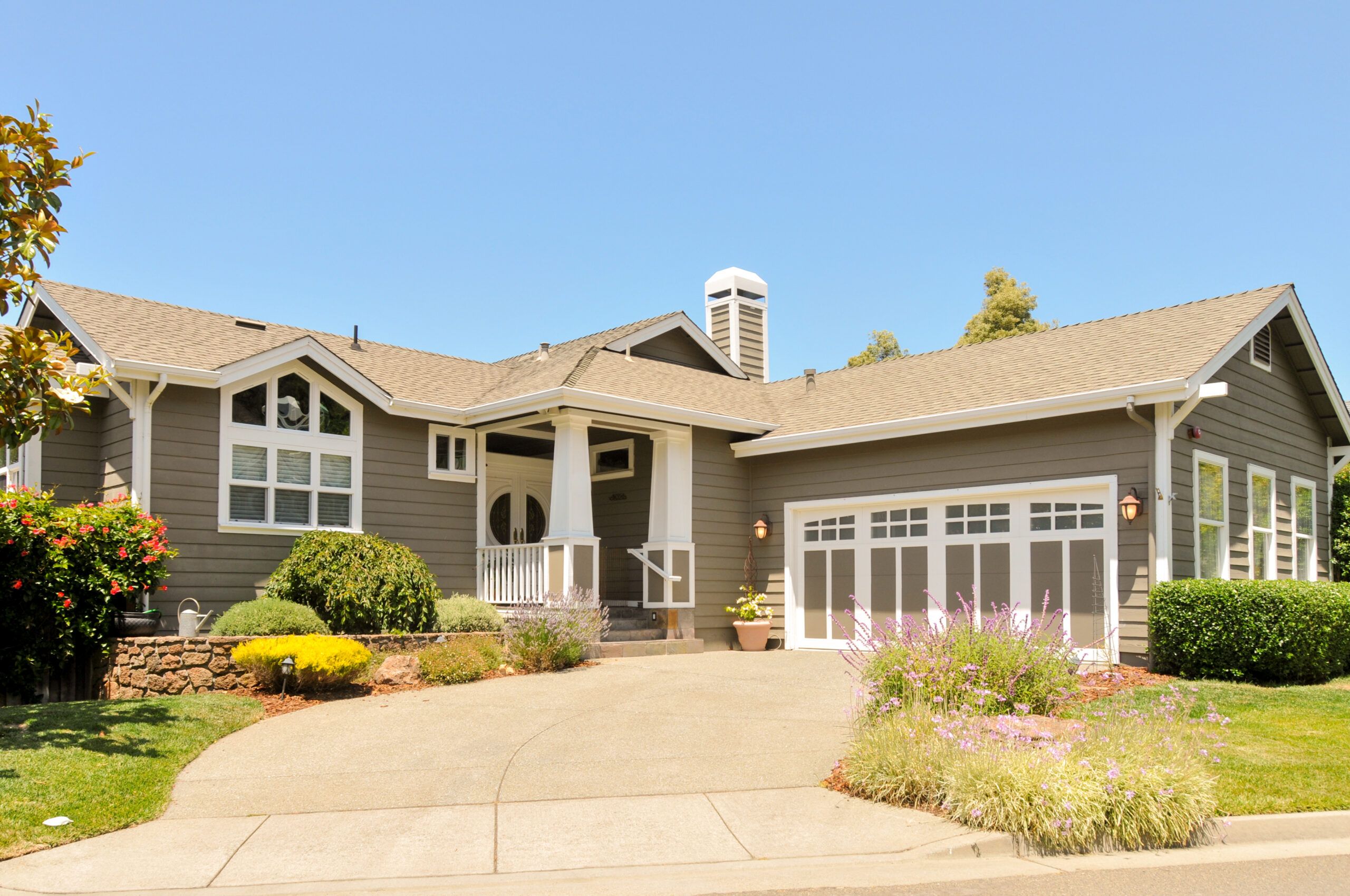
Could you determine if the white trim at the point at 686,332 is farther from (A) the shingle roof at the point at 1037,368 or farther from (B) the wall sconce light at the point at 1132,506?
(B) the wall sconce light at the point at 1132,506

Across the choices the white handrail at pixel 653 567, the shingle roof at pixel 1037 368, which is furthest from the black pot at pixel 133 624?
the shingle roof at pixel 1037 368

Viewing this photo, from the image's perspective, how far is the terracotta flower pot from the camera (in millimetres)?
15969

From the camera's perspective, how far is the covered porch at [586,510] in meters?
14.6

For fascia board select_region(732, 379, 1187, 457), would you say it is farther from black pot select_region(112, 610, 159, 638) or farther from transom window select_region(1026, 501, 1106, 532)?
black pot select_region(112, 610, 159, 638)

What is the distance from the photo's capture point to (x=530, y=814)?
6.68 meters

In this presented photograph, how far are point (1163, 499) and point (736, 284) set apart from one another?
11166 mm

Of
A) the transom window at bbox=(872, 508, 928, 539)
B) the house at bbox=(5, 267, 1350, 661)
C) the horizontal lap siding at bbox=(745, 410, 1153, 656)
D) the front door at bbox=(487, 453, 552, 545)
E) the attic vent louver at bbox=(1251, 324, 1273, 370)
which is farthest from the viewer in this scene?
the front door at bbox=(487, 453, 552, 545)

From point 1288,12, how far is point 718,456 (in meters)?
10.3

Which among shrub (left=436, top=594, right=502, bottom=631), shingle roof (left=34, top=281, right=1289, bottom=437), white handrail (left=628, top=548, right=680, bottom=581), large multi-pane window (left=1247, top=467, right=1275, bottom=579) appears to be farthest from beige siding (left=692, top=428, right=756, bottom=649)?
large multi-pane window (left=1247, top=467, right=1275, bottom=579)

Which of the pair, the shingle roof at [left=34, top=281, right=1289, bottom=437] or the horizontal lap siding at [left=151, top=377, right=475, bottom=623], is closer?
the horizontal lap siding at [left=151, top=377, right=475, bottom=623]

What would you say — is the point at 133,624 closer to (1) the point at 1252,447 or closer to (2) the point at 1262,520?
(1) the point at 1252,447

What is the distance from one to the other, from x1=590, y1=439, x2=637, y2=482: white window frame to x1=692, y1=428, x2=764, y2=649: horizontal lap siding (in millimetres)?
1771

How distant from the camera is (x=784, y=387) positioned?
19.2 m

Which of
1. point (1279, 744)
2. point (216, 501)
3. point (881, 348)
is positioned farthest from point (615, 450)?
point (881, 348)
